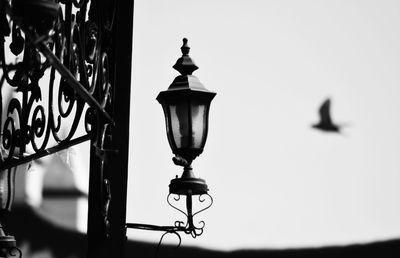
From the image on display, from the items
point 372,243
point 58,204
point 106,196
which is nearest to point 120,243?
point 106,196

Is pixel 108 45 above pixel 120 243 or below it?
above

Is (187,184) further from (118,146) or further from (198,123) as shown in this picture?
(118,146)

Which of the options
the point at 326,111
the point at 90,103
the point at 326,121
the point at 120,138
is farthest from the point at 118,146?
the point at 326,121

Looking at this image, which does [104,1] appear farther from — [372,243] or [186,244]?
[372,243]

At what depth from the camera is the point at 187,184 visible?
4898 millimetres

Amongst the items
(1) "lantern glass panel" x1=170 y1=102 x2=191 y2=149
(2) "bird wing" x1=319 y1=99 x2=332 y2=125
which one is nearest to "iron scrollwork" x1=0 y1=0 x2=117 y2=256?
(1) "lantern glass panel" x1=170 y1=102 x2=191 y2=149

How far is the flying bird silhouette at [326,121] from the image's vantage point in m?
20.7

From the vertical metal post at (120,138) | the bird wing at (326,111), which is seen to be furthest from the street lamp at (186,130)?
the bird wing at (326,111)

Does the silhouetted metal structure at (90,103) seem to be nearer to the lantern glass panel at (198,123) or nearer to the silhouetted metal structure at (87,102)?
the silhouetted metal structure at (87,102)

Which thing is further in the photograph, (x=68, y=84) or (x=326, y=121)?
(x=326, y=121)

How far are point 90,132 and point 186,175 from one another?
2.05m

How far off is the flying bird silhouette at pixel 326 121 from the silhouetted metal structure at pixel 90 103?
17.6m

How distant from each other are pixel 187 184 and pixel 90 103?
2201mm

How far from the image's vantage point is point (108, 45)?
3.04m
